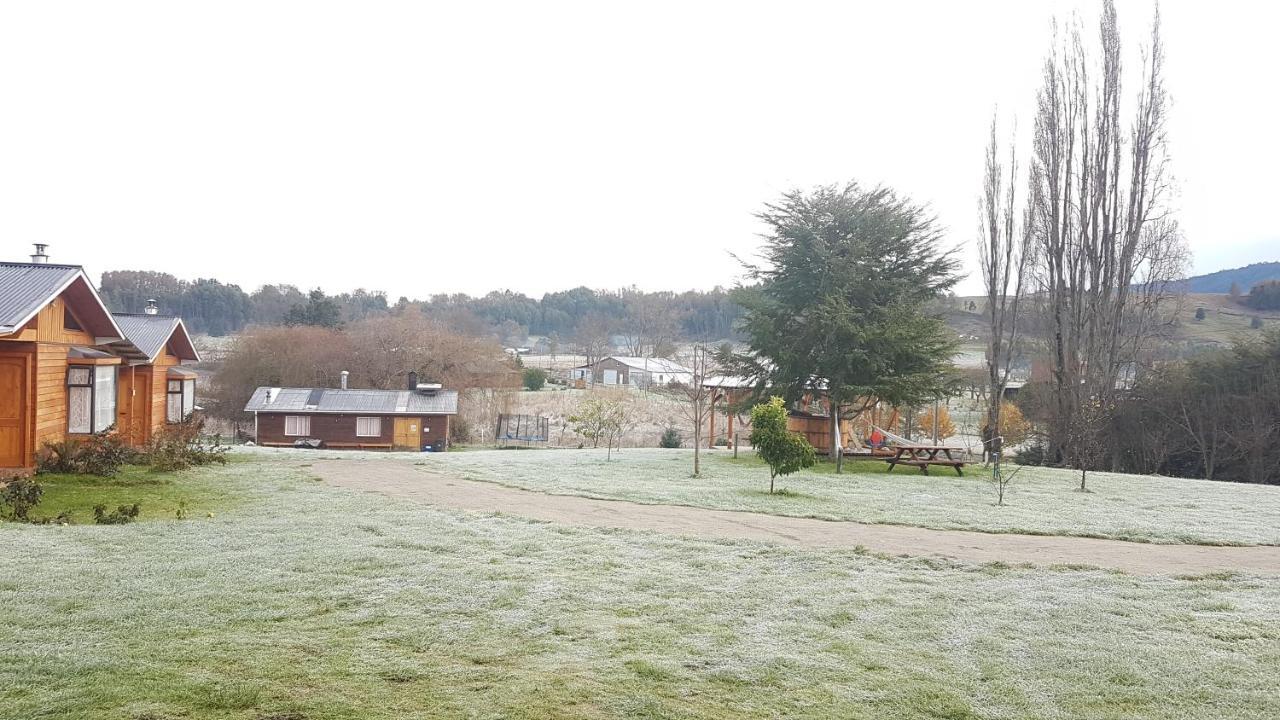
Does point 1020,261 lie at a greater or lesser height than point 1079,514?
greater

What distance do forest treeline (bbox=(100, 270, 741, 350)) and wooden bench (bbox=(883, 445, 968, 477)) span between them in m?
41.5

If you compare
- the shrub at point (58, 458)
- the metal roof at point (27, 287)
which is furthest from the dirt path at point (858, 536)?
the metal roof at point (27, 287)

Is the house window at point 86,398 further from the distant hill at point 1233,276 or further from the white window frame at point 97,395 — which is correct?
the distant hill at point 1233,276

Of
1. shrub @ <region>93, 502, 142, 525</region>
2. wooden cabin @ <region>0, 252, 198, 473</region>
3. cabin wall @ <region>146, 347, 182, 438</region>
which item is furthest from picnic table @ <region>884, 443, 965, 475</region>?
cabin wall @ <region>146, 347, 182, 438</region>

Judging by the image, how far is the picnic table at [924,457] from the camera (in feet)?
→ 61.1

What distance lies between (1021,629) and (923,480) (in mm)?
11837

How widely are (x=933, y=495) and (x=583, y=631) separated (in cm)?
1038

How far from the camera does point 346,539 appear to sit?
896cm

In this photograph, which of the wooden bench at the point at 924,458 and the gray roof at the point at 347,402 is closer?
the wooden bench at the point at 924,458

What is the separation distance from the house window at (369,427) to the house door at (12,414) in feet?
74.2

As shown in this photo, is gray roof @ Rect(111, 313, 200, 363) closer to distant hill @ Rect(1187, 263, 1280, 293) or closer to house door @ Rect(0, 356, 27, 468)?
house door @ Rect(0, 356, 27, 468)

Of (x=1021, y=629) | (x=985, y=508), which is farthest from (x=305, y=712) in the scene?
(x=985, y=508)

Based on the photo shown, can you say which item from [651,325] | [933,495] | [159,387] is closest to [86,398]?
[159,387]

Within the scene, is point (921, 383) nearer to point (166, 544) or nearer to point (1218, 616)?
point (1218, 616)
